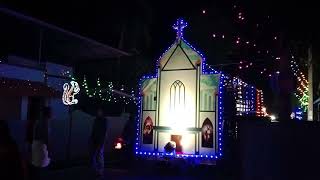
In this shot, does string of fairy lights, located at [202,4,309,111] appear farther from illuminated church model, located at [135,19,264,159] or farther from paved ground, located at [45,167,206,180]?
paved ground, located at [45,167,206,180]

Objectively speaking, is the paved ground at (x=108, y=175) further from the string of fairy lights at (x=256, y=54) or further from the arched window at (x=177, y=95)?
the string of fairy lights at (x=256, y=54)

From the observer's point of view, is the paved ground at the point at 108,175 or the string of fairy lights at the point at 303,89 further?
the string of fairy lights at the point at 303,89

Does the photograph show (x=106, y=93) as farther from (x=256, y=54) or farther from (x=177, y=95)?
(x=256, y=54)

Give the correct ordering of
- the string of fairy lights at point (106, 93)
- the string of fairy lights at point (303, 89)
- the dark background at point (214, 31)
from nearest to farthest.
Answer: the dark background at point (214, 31) → the string of fairy lights at point (106, 93) → the string of fairy lights at point (303, 89)

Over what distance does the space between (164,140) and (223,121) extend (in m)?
2.22

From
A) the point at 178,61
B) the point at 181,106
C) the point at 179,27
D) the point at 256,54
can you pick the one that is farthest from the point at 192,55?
the point at 256,54

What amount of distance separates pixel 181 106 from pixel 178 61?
1.55 m

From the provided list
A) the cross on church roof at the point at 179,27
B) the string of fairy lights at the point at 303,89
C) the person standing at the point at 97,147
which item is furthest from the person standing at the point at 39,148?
the string of fairy lights at the point at 303,89

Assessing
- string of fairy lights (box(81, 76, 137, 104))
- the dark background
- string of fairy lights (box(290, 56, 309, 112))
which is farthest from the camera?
string of fairy lights (box(290, 56, 309, 112))

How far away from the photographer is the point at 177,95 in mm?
15977

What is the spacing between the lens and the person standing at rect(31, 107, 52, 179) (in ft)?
33.5

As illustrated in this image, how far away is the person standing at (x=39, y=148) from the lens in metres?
10.2

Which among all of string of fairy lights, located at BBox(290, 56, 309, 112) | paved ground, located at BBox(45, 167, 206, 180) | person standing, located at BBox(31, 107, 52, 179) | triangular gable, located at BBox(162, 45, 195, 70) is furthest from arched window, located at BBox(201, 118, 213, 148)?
string of fairy lights, located at BBox(290, 56, 309, 112)

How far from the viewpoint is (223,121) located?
49.9 feet
